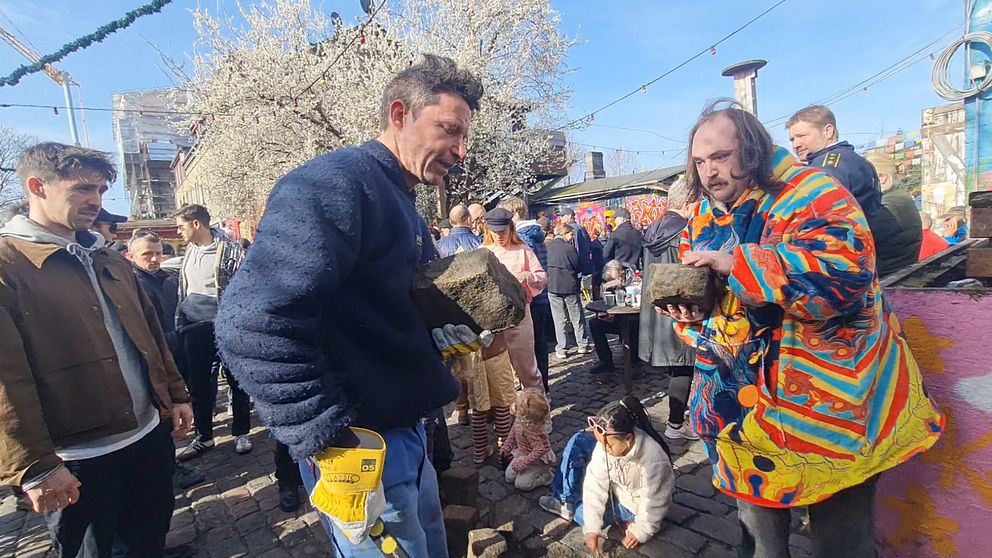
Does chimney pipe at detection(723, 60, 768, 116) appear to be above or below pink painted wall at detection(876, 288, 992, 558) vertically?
above

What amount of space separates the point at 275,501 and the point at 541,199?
20.6 metres

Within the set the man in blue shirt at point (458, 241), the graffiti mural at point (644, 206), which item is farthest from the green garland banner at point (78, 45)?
the graffiti mural at point (644, 206)

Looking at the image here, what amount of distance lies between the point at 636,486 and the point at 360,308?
224cm

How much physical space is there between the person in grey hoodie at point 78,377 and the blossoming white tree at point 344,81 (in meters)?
13.6

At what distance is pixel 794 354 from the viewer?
1.62 metres

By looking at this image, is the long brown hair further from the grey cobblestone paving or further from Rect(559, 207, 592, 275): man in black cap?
Rect(559, 207, 592, 275): man in black cap

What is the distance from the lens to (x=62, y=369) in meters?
2.14

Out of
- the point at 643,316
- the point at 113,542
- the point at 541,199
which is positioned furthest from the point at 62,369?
the point at 541,199

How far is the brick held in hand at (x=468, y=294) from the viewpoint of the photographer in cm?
150

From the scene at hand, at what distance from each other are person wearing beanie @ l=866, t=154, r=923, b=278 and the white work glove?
2867mm

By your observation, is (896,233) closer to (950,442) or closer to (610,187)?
(950,442)

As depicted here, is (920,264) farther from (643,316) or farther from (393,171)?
(393,171)

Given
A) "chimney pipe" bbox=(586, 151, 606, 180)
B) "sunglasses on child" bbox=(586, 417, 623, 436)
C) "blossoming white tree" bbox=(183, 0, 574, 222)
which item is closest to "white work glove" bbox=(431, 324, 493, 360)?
"sunglasses on child" bbox=(586, 417, 623, 436)

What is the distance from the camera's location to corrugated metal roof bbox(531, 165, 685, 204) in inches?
738
